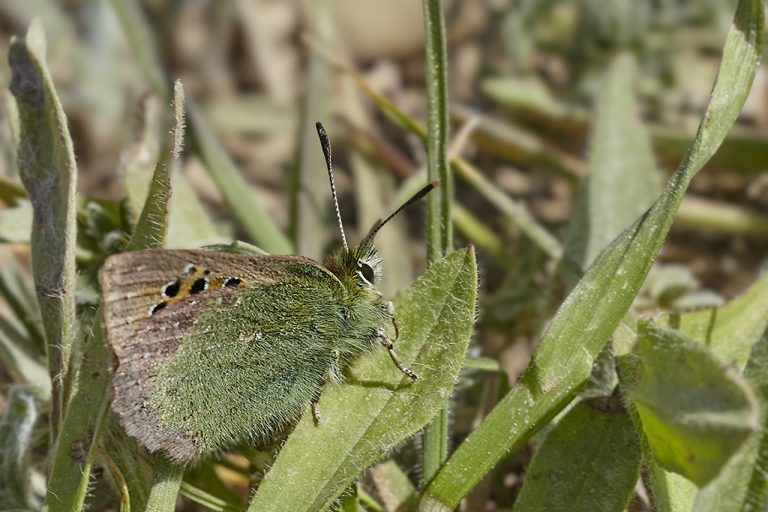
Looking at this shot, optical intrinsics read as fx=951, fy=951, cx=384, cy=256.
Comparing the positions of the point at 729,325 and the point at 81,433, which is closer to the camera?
the point at 81,433

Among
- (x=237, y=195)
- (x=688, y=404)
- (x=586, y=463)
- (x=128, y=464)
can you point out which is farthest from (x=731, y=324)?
(x=237, y=195)

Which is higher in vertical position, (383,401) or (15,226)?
(15,226)

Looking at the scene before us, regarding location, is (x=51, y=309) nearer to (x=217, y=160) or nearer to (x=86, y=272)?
(x=86, y=272)

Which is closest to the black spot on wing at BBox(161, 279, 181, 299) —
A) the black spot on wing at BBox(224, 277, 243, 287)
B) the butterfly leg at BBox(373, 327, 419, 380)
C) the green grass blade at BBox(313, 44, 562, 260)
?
the black spot on wing at BBox(224, 277, 243, 287)

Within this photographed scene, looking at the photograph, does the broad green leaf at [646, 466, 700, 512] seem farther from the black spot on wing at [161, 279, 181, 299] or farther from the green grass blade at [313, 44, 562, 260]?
the green grass blade at [313, 44, 562, 260]

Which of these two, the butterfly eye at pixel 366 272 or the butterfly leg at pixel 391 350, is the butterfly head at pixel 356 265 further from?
the butterfly leg at pixel 391 350

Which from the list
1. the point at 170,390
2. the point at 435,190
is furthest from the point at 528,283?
the point at 170,390

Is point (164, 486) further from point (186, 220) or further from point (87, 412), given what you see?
point (186, 220)
